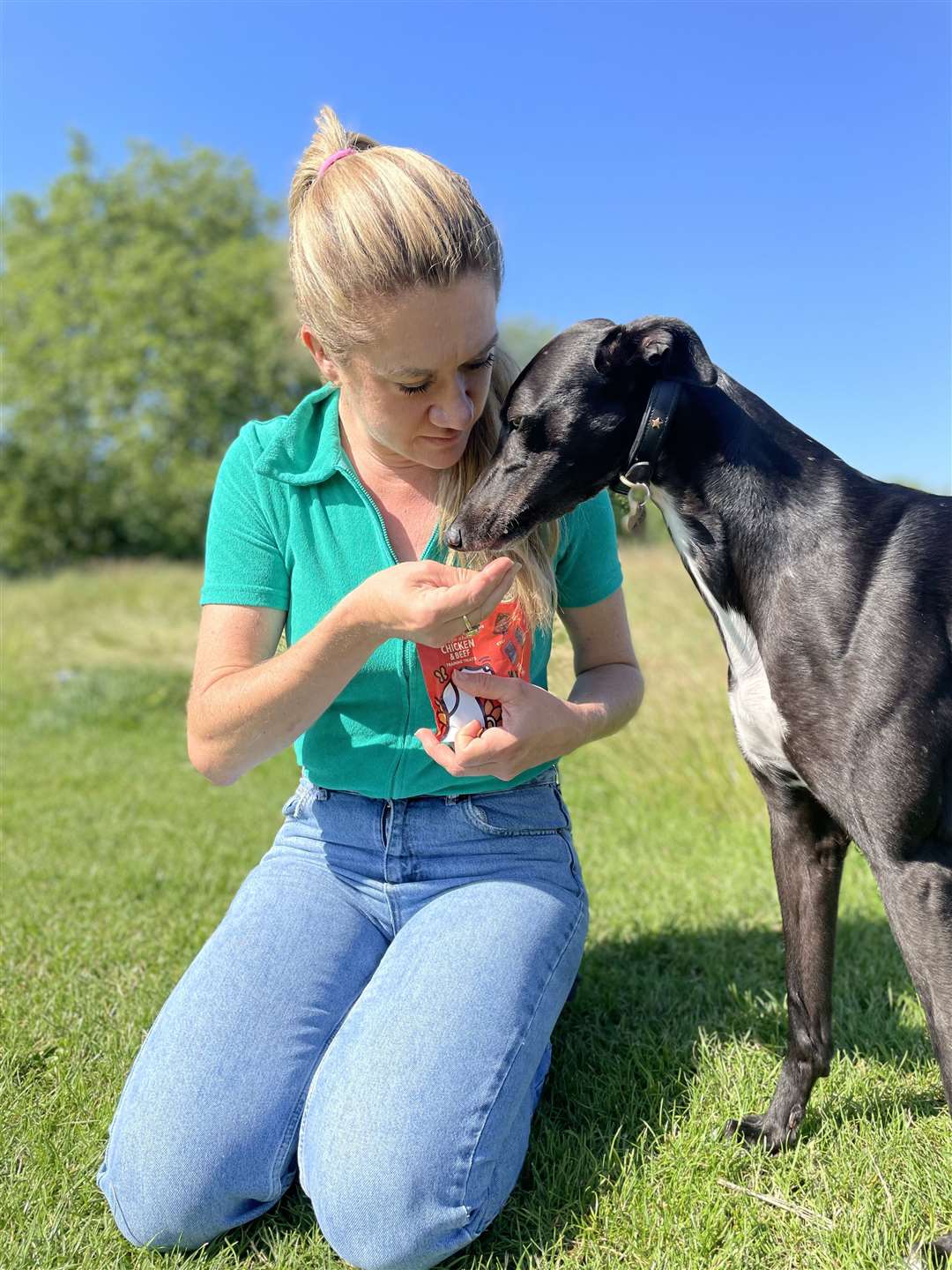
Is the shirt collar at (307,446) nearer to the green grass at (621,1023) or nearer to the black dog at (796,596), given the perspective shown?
the black dog at (796,596)

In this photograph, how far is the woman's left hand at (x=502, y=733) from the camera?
221 cm

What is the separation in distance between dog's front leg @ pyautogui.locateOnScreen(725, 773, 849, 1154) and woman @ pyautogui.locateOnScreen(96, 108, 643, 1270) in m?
0.50

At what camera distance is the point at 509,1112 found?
210 cm

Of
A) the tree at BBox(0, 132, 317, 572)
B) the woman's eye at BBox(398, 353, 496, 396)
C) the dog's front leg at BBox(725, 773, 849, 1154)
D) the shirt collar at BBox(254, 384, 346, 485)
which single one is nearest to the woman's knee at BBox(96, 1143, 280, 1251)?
the dog's front leg at BBox(725, 773, 849, 1154)

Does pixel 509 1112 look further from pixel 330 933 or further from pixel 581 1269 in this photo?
pixel 330 933

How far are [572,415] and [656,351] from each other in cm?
21

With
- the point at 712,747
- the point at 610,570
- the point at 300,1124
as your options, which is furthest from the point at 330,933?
the point at 712,747

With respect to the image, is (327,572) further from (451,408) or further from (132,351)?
(132,351)

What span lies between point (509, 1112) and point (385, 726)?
939mm

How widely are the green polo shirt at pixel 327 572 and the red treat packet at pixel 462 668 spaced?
255 millimetres

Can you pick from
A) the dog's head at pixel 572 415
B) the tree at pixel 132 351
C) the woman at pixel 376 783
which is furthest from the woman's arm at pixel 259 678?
the tree at pixel 132 351

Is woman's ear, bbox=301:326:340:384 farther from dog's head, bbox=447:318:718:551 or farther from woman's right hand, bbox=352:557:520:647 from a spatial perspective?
woman's right hand, bbox=352:557:520:647

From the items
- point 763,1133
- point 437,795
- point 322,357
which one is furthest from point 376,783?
point 763,1133

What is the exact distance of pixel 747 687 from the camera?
84.1 inches
